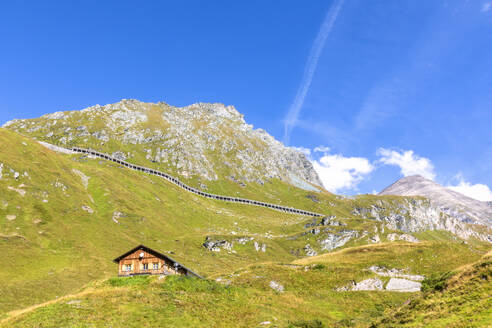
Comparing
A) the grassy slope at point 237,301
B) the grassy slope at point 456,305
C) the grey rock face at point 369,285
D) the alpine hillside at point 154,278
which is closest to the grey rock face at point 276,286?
the alpine hillside at point 154,278

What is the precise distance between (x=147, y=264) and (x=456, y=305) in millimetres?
60561

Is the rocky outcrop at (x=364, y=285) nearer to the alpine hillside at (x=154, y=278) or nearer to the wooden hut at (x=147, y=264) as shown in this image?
the alpine hillside at (x=154, y=278)

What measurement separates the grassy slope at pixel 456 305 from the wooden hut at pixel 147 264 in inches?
1997

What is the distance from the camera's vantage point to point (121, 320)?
3719 centimetres

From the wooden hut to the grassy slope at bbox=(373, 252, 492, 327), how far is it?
50723 millimetres

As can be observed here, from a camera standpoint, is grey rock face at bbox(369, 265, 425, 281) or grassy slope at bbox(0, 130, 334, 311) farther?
grassy slope at bbox(0, 130, 334, 311)

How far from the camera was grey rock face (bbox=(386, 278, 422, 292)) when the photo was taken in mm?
57875

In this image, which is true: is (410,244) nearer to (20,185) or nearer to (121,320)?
(121,320)

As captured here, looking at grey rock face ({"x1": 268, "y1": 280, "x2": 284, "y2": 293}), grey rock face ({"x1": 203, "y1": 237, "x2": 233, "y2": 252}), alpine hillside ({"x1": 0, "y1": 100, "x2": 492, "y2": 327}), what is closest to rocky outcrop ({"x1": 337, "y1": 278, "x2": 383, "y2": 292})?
alpine hillside ({"x1": 0, "y1": 100, "x2": 492, "y2": 327})

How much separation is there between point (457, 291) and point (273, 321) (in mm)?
22613

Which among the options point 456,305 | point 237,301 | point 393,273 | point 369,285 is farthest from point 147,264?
point 456,305

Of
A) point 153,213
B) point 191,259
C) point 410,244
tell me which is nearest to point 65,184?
point 153,213

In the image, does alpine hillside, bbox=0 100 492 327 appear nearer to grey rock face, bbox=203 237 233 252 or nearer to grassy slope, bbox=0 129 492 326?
grassy slope, bbox=0 129 492 326

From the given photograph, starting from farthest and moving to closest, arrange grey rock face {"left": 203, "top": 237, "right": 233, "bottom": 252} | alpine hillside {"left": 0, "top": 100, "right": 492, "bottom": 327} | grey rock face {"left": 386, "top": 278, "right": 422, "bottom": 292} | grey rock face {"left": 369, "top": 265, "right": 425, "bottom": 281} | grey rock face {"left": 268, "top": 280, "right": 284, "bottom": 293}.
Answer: grey rock face {"left": 203, "top": 237, "right": 233, "bottom": 252}, grey rock face {"left": 369, "top": 265, "right": 425, "bottom": 281}, grey rock face {"left": 268, "top": 280, "right": 284, "bottom": 293}, grey rock face {"left": 386, "top": 278, "right": 422, "bottom": 292}, alpine hillside {"left": 0, "top": 100, "right": 492, "bottom": 327}
